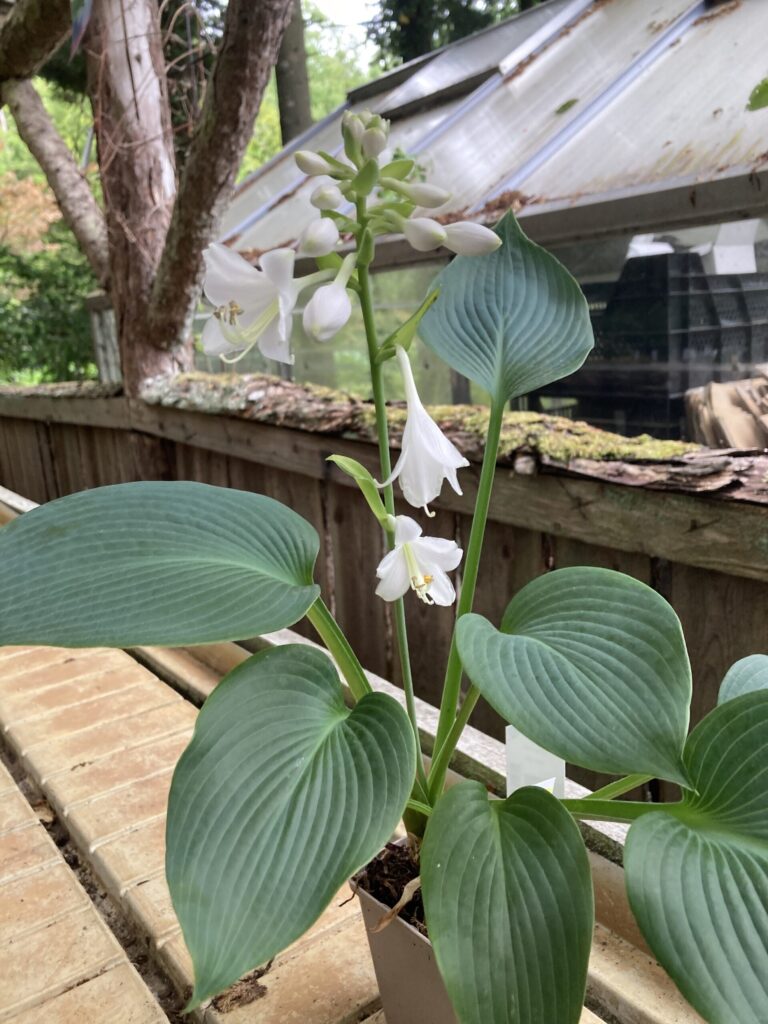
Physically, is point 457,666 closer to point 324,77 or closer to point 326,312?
point 326,312

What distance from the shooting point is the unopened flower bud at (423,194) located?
620 millimetres

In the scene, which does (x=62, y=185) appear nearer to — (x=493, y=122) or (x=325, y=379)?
(x=325, y=379)

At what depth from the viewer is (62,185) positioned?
9.42 feet

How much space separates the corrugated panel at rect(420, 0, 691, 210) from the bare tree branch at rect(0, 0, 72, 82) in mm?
1387

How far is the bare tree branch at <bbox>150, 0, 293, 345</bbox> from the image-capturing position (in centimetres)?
177

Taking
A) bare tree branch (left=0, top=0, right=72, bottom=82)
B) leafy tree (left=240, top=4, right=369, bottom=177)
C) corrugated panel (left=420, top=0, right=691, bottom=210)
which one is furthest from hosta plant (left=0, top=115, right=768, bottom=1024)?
leafy tree (left=240, top=4, right=369, bottom=177)

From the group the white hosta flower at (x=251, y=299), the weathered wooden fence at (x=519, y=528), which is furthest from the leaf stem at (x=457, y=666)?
the weathered wooden fence at (x=519, y=528)

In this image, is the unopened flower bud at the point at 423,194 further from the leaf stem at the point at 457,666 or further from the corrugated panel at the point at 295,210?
the corrugated panel at the point at 295,210

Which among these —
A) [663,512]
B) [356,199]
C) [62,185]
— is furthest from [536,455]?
[62,185]

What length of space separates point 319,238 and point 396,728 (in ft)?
1.25

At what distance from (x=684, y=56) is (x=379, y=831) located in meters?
3.06

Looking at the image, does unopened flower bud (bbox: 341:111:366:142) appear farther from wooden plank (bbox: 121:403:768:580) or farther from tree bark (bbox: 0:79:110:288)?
tree bark (bbox: 0:79:110:288)

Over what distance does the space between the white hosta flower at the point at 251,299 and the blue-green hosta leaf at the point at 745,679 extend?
49cm

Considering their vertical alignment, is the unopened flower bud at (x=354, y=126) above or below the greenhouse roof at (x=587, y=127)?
below
